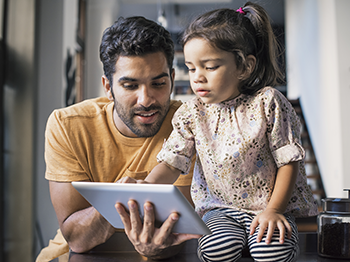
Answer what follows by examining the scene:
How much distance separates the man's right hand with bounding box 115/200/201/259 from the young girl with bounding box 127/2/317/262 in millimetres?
103

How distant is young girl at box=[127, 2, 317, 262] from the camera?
3.31 ft

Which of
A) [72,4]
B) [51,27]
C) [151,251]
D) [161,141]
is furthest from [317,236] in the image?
[72,4]

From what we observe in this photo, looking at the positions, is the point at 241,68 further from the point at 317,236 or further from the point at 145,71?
the point at 317,236

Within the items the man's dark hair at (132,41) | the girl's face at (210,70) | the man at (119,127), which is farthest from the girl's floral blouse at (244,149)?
the man's dark hair at (132,41)

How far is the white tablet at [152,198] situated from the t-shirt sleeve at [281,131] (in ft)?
1.15

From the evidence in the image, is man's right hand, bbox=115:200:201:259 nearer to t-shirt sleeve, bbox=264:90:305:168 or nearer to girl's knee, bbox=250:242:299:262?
girl's knee, bbox=250:242:299:262

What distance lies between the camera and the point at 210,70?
1016 mm

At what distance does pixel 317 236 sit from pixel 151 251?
502mm

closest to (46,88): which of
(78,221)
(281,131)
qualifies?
(78,221)

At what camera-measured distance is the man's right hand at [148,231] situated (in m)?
0.84

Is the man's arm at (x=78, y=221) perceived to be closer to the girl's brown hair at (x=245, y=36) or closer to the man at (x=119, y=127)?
the man at (x=119, y=127)

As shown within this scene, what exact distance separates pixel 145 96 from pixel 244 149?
425mm

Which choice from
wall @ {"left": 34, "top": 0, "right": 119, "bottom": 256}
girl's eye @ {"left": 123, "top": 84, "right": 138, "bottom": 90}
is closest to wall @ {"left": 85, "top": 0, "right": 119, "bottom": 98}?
wall @ {"left": 34, "top": 0, "right": 119, "bottom": 256}

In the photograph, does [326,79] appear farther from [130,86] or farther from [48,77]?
[130,86]
